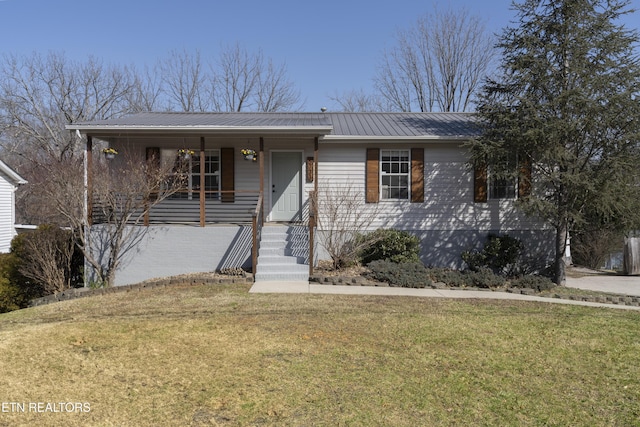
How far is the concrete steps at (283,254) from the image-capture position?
9.47m

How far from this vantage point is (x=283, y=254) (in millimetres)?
10391

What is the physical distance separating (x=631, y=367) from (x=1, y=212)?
22734 mm

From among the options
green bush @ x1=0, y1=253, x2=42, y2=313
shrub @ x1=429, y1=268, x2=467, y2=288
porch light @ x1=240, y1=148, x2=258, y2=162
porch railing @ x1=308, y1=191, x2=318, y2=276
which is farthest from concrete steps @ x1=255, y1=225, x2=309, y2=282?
green bush @ x1=0, y1=253, x2=42, y2=313

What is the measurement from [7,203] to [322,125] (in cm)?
1679

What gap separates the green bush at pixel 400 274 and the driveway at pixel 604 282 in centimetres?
409

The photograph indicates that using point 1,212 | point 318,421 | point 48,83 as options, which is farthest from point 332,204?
point 48,83

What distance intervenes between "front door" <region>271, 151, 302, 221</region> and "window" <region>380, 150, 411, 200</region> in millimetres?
2381

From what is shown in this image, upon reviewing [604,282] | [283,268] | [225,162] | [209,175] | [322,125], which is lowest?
[604,282]

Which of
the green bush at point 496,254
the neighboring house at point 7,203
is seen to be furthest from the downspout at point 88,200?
the neighboring house at point 7,203

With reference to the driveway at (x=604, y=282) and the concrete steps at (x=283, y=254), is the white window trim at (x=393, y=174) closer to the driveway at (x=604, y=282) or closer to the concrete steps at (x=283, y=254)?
the concrete steps at (x=283, y=254)

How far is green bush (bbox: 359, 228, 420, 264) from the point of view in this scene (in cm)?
1093

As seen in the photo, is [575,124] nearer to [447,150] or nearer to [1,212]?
[447,150]

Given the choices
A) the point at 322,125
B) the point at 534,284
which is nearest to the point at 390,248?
the point at 534,284

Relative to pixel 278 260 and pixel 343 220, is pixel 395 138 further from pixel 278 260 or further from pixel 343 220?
pixel 278 260
